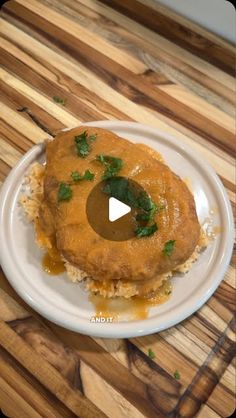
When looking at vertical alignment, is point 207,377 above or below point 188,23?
below

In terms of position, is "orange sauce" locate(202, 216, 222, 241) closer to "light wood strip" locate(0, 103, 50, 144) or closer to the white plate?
the white plate

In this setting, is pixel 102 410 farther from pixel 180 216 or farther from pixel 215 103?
pixel 215 103

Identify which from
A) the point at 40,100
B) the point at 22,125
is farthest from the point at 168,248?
the point at 40,100

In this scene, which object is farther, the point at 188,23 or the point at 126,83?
the point at 188,23

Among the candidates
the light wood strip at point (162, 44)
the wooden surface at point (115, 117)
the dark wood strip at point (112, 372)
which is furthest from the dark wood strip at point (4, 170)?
the light wood strip at point (162, 44)

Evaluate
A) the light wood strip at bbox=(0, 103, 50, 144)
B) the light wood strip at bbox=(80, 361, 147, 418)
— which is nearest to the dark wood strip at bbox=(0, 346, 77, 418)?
the light wood strip at bbox=(80, 361, 147, 418)

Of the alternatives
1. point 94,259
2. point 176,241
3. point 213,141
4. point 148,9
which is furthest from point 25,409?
point 148,9

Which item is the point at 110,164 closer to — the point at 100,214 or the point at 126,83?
the point at 100,214
